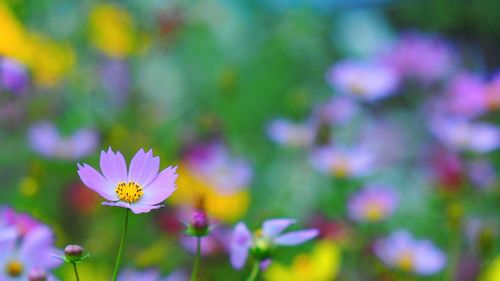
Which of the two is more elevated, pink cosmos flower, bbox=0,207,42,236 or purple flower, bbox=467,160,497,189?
purple flower, bbox=467,160,497,189

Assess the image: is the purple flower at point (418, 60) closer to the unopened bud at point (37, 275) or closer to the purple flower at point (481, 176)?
the purple flower at point (481, 176)

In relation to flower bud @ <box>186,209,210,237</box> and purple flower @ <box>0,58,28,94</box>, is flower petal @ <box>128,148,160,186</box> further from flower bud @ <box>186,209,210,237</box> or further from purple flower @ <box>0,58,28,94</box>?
purple flower @ <box>0,58,28,94</box>

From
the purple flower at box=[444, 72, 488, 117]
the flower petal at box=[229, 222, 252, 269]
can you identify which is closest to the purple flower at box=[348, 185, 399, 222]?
the purple flower at box=[444, 72, 488, 117]

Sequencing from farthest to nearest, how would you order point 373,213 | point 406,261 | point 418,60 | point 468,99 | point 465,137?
point 418,60
point 468,99
point 465,137
point 373,213
point 406,261

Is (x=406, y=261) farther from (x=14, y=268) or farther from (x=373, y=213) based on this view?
(x=14, y=268)

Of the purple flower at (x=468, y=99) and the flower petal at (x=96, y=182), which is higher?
the purple flower at (x=468, y=99)

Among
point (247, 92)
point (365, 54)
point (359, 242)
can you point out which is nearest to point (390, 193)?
point (359, 242)

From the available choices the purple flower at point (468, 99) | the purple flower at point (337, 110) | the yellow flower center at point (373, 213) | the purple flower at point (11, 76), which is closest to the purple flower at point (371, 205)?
the yellow flower center at point (373, 213)

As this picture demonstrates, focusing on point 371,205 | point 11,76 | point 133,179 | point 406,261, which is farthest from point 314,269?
point 133,179
